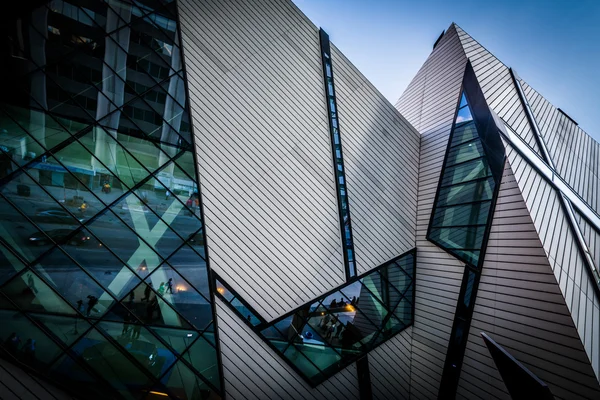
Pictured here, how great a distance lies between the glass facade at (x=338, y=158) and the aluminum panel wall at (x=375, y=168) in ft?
0.86

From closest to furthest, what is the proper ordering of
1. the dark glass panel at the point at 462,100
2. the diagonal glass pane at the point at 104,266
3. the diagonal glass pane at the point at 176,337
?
the diagonal glass pane at the point at 104,266, the diagonal glass pane at the point at 176,337, the dark glass panel at the point at 462,100

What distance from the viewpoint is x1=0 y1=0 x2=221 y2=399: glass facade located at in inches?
266

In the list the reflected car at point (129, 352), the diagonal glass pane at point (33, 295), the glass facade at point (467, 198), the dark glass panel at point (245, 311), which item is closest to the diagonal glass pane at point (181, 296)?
the dark glass panel at point (245, 311)

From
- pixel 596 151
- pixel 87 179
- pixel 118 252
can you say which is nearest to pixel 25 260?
pixel 118 252

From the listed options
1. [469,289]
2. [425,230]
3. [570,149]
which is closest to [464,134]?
[425,230]

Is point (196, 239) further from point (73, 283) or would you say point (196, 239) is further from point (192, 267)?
point (73, 283)

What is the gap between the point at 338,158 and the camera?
37.4 feet

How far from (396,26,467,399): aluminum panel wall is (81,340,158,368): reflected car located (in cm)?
1045

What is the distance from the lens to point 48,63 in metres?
7.91

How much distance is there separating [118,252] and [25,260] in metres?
2.12

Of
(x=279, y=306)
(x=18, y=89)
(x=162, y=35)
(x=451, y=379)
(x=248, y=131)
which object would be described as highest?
(x=162, y=35)

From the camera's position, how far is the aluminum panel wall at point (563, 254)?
6652 millimetres

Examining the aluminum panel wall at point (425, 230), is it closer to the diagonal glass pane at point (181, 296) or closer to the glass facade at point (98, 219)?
the glass facade at point (98, 219)

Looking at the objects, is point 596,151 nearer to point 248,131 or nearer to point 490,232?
point 490,232
